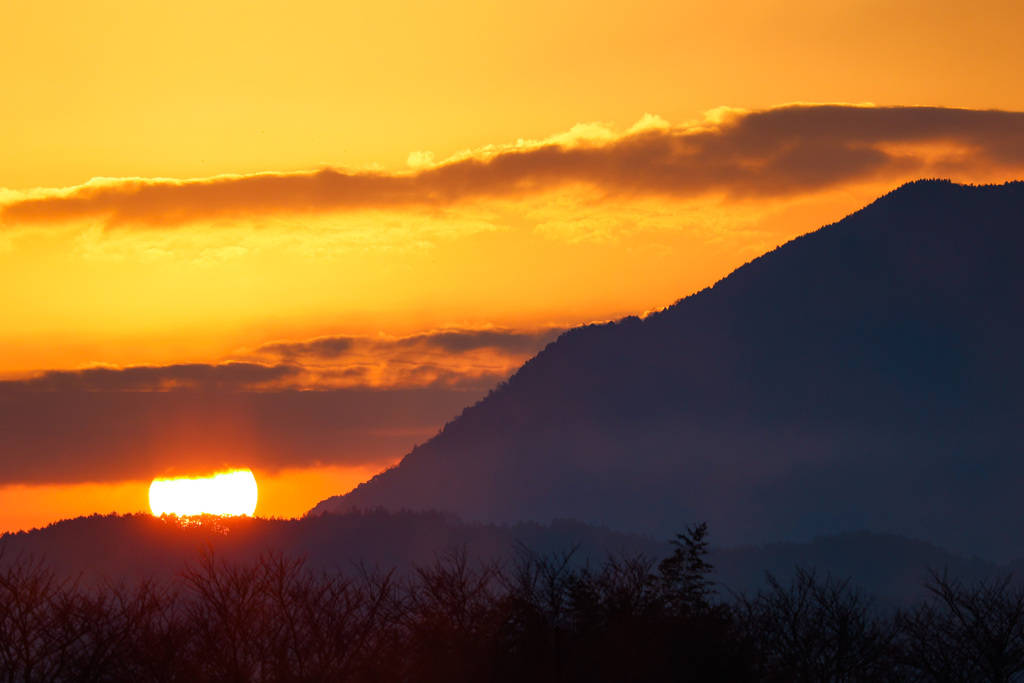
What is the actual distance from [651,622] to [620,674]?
600 centimetres

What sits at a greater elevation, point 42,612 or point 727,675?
point 42,612

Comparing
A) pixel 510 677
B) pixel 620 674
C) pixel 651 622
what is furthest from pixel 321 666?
pixel 651 622

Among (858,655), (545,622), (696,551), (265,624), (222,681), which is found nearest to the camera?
(222,681)

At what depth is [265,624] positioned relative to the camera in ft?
146

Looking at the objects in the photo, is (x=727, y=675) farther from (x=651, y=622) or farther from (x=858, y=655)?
(x=858, y=655)

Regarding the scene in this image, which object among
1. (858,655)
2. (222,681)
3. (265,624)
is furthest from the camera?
(858,655)

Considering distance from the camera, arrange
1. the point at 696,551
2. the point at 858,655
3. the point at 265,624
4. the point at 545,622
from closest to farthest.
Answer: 1. the point at 265,624
2. the point at 545,622
3. the point at 858,655
4. the point at 696,551

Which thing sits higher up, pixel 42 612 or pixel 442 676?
pixel 42 612

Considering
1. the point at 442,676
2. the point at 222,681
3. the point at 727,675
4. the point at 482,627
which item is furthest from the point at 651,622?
the point at 222,681

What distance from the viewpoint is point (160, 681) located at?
41812 millimetres

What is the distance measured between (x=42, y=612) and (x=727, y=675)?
27.1 meters

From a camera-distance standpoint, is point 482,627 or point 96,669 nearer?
point 96,669

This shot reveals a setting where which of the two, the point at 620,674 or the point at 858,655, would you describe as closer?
the point at 620,674

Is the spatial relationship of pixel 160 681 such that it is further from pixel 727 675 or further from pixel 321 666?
pixel 727 675
